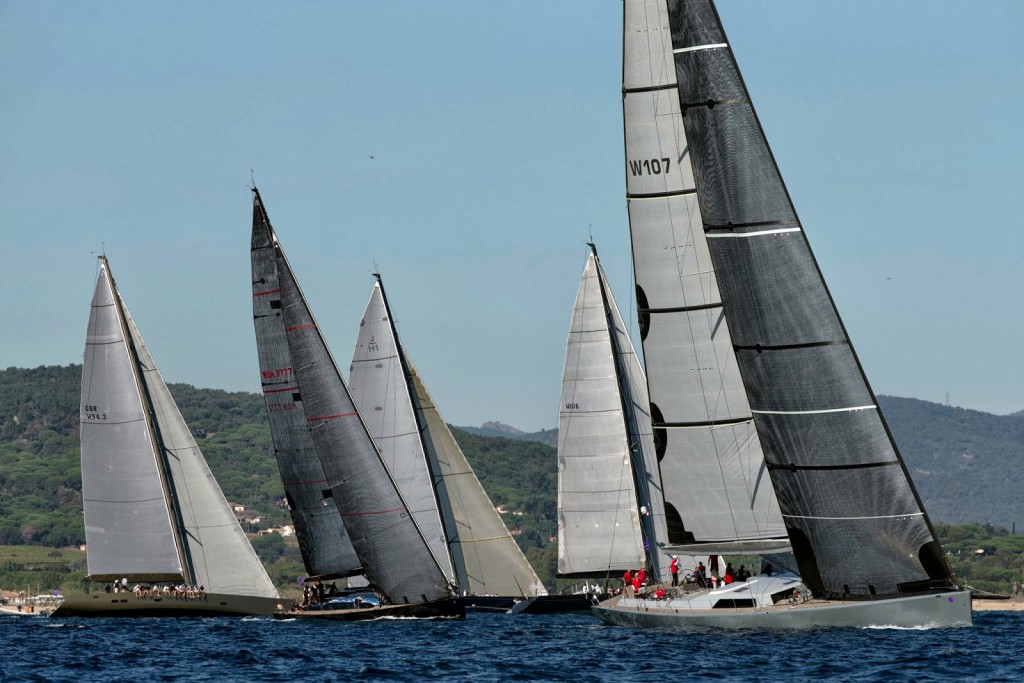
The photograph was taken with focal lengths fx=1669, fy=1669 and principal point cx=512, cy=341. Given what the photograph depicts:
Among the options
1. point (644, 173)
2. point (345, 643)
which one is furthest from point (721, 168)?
point (345, 643)

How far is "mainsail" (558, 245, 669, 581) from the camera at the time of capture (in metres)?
52.4

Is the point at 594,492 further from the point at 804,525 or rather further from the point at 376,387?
the point at 804,525

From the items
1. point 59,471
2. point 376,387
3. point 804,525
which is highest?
point 59,471

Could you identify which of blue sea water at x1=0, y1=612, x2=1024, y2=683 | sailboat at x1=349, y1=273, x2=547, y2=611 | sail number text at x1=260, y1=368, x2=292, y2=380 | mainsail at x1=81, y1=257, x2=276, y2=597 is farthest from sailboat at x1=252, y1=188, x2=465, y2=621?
mainsail at x1=81, y1=257, x2=276, y2=597

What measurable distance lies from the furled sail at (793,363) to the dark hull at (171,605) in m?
25.1

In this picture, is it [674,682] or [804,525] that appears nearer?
[674,682]

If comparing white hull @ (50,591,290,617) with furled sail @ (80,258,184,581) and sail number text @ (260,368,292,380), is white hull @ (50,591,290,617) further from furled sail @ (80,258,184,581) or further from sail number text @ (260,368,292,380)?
sail number text @ (260,368,292,380)

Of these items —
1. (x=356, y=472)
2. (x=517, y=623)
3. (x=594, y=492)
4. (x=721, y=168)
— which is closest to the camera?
(x=721, y=168)

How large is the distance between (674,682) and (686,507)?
10.6 meters

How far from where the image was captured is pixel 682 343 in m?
37.8

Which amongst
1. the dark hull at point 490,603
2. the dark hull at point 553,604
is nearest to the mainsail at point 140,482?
the dark hull at point 490,603

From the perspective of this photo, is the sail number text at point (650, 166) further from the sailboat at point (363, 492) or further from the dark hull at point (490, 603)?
the dark hull at point (490, 603)

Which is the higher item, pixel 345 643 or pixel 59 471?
pixel 59 471

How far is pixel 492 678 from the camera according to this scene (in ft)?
98.9
